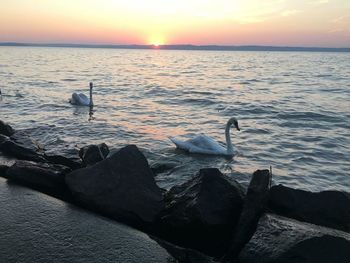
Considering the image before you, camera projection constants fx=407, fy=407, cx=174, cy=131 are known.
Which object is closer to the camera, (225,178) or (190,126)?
(225,178)

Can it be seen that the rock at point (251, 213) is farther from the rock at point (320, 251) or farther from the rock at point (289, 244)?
the rock at point (320, 251)

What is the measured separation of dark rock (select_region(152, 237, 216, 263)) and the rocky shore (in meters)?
0.01

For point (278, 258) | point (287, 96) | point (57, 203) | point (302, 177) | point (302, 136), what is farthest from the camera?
point (287, 96)

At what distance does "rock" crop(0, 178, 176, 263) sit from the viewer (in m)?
4.89

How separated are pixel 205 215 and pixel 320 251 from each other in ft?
5.27

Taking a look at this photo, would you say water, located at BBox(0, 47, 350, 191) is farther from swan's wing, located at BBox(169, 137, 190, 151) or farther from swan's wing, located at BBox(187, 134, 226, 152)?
swan's wing, located at BBox(187, 134, 226, 152)

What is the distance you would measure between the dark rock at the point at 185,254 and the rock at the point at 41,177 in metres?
2.51

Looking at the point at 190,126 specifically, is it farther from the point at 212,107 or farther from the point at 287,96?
the point at 287,96

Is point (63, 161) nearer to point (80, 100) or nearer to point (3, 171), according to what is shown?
point (3, 171)

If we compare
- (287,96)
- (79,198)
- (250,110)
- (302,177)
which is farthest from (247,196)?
(287,96)

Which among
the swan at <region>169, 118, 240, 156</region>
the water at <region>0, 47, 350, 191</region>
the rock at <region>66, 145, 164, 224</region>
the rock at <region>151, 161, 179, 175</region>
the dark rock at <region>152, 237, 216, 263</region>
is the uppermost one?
the rock at <region>66, 145, 164, 224</region>

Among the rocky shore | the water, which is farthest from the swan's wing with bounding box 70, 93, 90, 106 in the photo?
the rocky shore

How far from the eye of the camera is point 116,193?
6430 millimetres

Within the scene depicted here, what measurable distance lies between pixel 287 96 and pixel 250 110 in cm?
661
